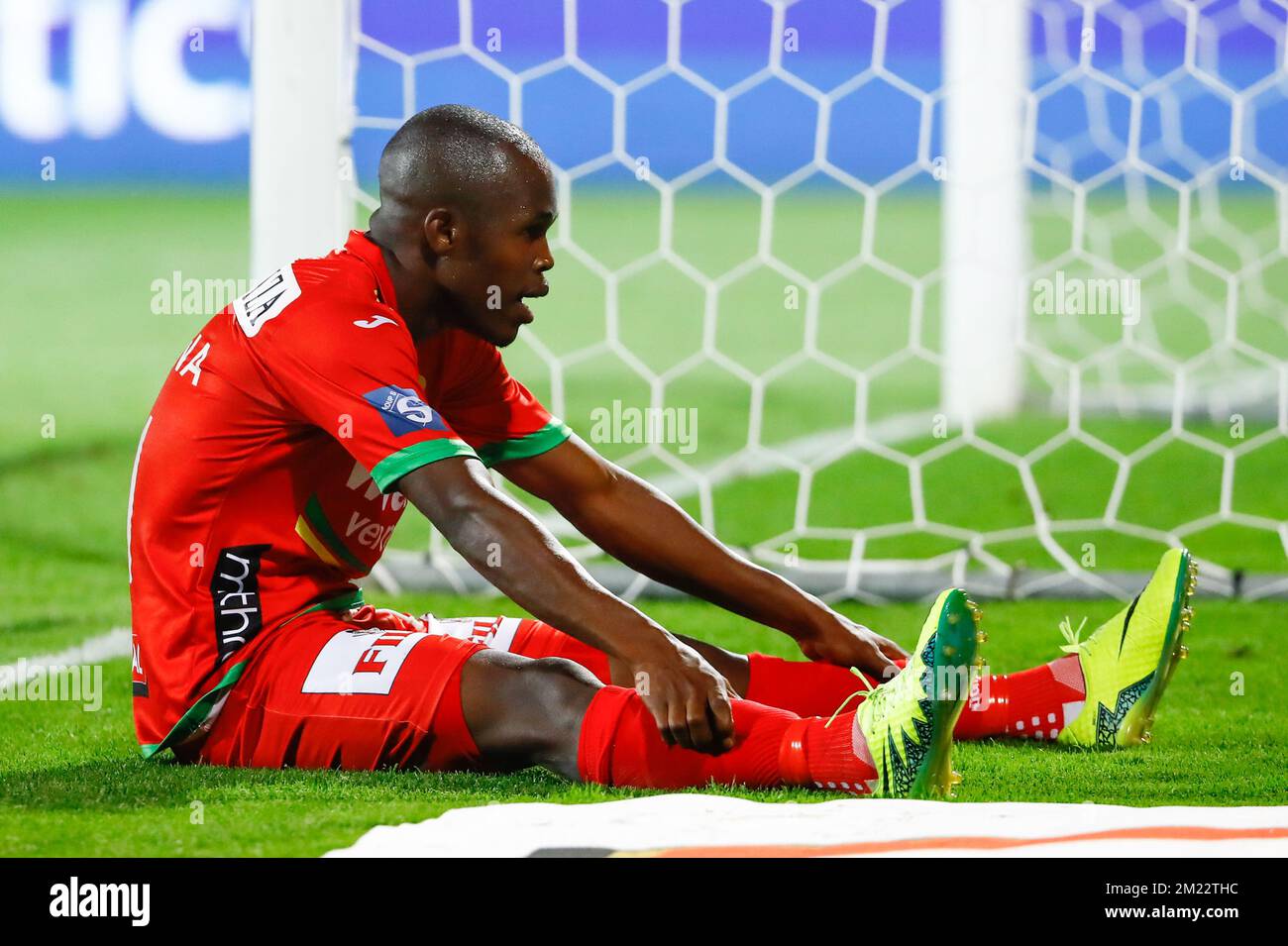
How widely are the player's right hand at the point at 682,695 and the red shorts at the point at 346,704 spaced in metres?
0.35

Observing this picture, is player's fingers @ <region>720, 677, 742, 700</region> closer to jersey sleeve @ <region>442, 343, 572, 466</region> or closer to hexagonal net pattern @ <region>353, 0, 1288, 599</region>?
jersey sleeve @ <region>442, 343, 572, 466</region>

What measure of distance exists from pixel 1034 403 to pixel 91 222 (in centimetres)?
1199

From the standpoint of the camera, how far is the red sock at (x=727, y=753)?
2320 mm

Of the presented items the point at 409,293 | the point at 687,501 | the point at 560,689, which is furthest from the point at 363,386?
the point at 687,501

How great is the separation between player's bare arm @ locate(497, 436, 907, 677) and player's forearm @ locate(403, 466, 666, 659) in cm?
61

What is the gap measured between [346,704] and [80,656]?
147 centimetres

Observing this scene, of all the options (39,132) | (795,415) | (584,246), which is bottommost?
(795,415)

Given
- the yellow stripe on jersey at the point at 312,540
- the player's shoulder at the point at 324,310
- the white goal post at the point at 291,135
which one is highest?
the white goal post at the point at 291,135

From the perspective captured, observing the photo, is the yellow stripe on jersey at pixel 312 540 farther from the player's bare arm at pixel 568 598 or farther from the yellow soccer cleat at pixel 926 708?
the yellow soccer cleat at pixel 926 708

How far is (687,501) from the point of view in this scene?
5168 mm

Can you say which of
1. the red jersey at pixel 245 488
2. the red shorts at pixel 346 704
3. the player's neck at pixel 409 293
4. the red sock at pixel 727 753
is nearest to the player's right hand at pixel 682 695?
the red sock at pixel 727 753

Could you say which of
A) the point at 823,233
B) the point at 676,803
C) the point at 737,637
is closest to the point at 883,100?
the point at 823,233

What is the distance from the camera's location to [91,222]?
635 inches
